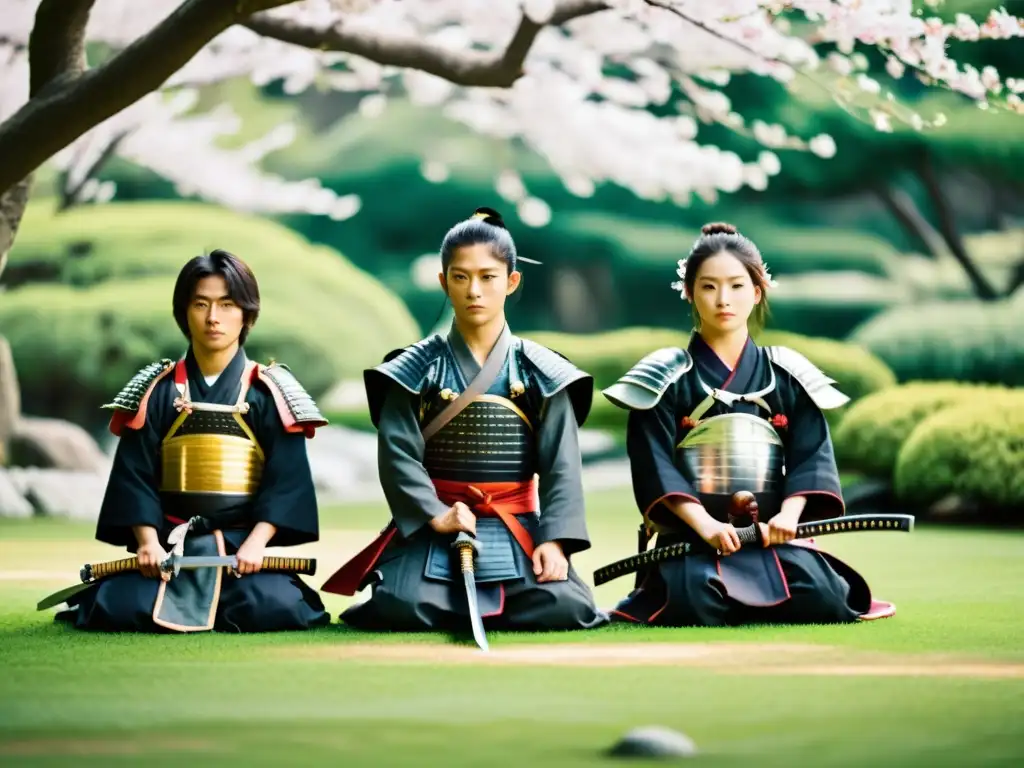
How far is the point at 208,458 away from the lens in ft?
13.0

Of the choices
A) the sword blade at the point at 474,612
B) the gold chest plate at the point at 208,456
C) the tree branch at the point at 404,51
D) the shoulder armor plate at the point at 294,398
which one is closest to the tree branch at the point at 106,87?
the tree branch at the point at 404,51

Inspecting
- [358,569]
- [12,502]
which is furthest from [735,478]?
[12,502]

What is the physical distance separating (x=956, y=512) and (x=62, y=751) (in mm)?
6752

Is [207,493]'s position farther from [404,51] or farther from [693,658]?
[404,51]

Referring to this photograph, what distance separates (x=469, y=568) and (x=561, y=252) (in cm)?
672

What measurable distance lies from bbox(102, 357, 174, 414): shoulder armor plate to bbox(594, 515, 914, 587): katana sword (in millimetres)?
1413

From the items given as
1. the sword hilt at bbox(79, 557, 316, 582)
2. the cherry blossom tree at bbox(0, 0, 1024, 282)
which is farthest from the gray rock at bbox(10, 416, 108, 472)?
the sword hilt at bbox(79, 557, 316, 582)

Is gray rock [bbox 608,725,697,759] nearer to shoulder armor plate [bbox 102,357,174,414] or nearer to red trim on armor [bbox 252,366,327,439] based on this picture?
red trim on armor [bbox 252,366,327,439]

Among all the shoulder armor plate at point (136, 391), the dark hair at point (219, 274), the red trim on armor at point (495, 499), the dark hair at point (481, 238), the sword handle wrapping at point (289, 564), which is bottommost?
the sword handle wrapping at point (289, 564)

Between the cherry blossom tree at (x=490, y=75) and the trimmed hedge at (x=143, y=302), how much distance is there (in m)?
0.28

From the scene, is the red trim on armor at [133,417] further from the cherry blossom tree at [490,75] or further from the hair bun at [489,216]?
the cherry blossom tree at [490,75]

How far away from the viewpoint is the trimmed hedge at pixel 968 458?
8133 mm

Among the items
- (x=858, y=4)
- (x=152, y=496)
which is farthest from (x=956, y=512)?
(x=152, y=496)

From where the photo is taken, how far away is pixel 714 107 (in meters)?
8.23
